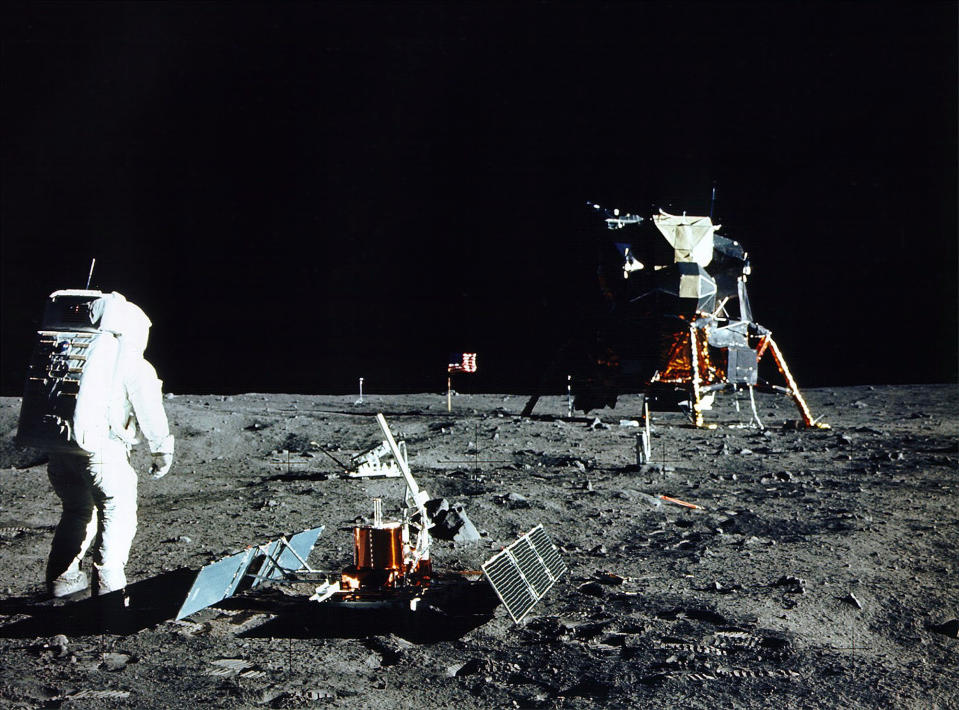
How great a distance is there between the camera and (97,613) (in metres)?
3.28

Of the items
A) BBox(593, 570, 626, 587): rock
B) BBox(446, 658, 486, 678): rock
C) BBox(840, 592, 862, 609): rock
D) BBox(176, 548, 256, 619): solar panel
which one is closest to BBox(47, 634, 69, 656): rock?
BBox(176, 548, 256, 619): solar panel

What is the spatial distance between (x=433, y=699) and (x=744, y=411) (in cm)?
956

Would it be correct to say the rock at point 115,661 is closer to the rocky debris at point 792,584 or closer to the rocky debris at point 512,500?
the rocky debris at point 512,500

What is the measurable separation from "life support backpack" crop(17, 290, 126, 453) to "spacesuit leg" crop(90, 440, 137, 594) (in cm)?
11

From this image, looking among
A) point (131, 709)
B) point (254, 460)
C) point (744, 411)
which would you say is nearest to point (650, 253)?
point (744, 411)

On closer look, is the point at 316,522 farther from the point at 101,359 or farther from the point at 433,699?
the point at 433,699

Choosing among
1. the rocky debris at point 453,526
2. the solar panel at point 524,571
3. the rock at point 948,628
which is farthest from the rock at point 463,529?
the rock at point 948,628

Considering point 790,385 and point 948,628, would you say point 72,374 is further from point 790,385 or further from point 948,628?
point 790,385

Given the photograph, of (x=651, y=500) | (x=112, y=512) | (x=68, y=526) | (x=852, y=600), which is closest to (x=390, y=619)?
(x=112, y=512)

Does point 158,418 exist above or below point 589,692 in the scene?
above

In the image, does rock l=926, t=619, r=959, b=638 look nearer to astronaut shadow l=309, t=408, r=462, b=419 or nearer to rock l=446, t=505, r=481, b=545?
rock l=446, t=505, r=481, b=545

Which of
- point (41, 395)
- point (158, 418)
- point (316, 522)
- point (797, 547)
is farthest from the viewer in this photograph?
point (316, 522)

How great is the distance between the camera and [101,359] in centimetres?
343

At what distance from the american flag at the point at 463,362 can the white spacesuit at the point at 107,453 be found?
24.3 ft
